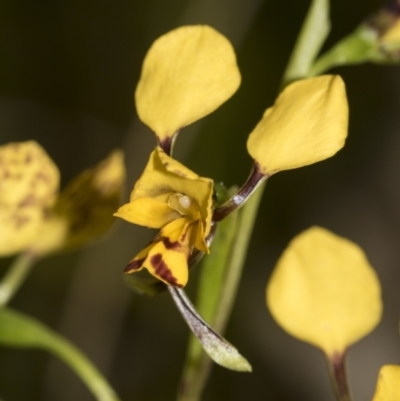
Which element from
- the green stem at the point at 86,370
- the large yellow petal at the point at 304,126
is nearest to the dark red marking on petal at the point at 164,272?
the large yellow petal at the point at 304,126

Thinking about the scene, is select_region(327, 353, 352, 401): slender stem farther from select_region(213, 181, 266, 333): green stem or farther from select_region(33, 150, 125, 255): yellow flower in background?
select_region(33, 150, 125, 255): yellow flower in background

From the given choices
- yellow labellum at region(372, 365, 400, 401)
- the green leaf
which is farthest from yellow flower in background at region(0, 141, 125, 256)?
yellow labellum at region(372, 365, 400, 401)

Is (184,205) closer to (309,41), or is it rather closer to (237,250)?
(237,250)

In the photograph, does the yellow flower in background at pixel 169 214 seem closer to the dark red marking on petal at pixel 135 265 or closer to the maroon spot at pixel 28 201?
the dark red marking on petal at pixel 135 265

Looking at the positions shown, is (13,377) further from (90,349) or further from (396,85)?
(396,85)

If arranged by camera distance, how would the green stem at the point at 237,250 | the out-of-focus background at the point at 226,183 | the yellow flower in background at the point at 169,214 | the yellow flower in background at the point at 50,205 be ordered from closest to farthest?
1. the yellow flower in background at the point at 169,214
2. the green stem at the point at 237,250
3. the yellow flower in background at the point at 50,205
4. the out-of-focus background at the point at 226,183

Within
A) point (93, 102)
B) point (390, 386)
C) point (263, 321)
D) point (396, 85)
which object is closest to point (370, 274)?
point (390, 386)
